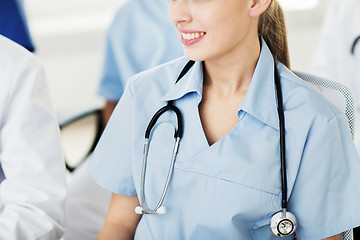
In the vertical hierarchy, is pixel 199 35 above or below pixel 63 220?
above

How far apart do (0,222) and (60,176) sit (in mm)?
142

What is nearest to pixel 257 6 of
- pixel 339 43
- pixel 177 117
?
pixel 177 117

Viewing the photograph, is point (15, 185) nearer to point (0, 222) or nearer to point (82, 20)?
point (0, 222)

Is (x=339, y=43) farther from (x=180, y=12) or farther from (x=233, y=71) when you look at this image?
(x=180, y=12)

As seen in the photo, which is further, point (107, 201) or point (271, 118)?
point (107, 201)

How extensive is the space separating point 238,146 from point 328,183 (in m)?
0.17

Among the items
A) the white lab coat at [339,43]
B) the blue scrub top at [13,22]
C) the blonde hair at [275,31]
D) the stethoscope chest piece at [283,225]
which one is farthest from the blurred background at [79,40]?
the stethoscope chest piece at [283,225]

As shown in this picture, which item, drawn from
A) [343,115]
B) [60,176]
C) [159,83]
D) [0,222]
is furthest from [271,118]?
[0,222]

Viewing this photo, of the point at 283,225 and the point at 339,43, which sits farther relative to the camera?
the point at 339,43

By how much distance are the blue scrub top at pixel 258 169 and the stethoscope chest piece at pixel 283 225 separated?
27 millimetres

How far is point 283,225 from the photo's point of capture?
961 millimetres

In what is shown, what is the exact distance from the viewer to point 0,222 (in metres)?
0.98

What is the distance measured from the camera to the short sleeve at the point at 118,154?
111 centimetres

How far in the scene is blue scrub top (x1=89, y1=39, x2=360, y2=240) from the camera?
97cm
